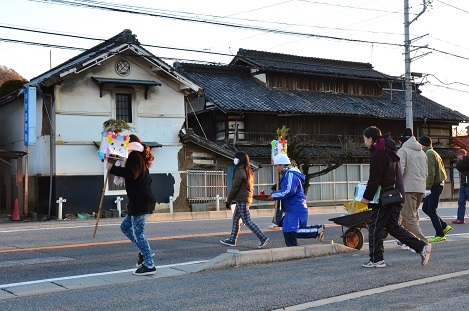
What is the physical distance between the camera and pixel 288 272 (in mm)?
8148

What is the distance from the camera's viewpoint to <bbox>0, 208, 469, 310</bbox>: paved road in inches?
248

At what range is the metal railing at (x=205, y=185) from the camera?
1096 inches

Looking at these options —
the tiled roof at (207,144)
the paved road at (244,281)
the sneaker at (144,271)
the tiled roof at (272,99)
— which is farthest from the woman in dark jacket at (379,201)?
the tiled roof at (272,99)

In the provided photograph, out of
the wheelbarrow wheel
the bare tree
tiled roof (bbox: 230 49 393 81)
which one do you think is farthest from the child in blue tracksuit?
tiled roof (bbox: 230 49 393 81)

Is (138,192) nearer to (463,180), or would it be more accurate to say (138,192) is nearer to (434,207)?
(434,207)

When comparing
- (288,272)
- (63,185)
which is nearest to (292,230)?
(288,272)

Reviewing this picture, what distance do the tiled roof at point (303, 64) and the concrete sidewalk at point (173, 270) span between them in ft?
82.9

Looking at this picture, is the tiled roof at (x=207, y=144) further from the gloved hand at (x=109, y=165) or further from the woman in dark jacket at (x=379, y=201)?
the gloved hand at (x=109, y=165)

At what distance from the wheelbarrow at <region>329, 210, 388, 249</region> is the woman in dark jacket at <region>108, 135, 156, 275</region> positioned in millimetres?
3782

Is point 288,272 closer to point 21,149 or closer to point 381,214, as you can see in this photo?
point 381,214

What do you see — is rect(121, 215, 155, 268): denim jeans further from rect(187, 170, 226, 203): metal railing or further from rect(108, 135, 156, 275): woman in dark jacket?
rect(187, 170, 226, 203): metal railing

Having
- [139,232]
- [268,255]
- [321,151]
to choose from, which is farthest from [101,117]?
[139,232]

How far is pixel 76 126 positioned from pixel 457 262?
61.6 ft

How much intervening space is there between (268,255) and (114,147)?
117 inches
